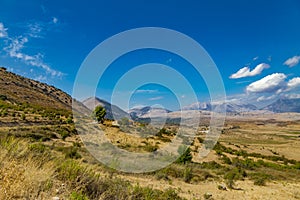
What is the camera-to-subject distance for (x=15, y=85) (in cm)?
6906

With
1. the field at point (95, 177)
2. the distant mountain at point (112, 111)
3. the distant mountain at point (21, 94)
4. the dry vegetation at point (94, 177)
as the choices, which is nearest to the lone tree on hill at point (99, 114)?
the distant mountain at point (112, 111)

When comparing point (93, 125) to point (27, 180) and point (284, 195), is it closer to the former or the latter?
point (284, 195)

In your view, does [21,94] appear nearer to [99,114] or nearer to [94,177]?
[99,114]

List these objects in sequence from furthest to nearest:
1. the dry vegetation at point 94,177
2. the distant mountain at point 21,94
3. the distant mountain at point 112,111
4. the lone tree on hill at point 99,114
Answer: the distant mountain at point 112,111 → the distant mountain at point 21,94 → the lone tree on hill at point 99,114 → the dry vegetation at point 94,177

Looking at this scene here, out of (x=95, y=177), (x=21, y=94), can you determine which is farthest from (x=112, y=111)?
(x=95, y=177)

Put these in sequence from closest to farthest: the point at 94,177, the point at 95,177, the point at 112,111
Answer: the point at 94,177 < the point at 95,177 < the point at 112,111

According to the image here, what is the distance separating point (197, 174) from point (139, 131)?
24740 millimetres

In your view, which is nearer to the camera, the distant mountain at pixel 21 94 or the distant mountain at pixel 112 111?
the distant mountain at pixel 21 94

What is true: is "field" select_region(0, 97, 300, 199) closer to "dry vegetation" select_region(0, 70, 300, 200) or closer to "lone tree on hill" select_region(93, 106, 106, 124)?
"dry vegetation" select_region(0, 70, 300, 200)

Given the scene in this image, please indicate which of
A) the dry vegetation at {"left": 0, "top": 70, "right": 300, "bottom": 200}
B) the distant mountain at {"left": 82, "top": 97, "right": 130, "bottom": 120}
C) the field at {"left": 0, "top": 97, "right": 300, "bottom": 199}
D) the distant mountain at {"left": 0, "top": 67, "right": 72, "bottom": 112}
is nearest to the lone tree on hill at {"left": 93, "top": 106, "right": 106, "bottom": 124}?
the distant mountain at {"left": 82, "top": 97, "right": 130, "bottom": 120}

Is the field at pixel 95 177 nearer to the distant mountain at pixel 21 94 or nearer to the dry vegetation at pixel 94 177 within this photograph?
the dry vegetation at pixel 94 177

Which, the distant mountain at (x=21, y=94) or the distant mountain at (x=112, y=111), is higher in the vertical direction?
the distant mountain at (x=21, y=94)

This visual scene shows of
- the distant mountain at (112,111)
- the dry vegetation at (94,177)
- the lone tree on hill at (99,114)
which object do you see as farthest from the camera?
the distant mountain at (112,111)

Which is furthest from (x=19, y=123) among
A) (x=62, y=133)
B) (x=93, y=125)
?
(x=93, y=125)
